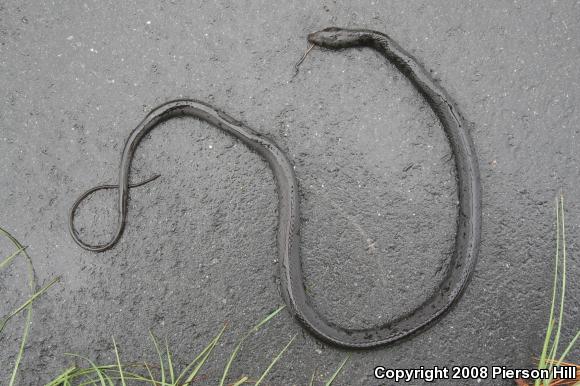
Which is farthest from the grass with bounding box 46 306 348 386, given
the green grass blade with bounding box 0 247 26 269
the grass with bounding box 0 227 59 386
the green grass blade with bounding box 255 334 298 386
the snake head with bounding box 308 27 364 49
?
the snake head with bounding box 308 27 364 49

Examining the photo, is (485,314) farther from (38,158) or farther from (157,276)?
(38,158)

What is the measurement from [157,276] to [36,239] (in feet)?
2.84

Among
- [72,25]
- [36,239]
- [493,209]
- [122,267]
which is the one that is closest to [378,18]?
[493,209]

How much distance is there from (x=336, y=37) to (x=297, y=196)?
1132 mm

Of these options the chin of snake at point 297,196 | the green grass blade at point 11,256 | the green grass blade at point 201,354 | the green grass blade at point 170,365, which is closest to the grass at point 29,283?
the green grass blade at point 11,256

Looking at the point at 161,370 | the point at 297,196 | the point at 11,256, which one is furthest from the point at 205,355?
the point at 11,256

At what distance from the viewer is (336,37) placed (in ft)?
11.5

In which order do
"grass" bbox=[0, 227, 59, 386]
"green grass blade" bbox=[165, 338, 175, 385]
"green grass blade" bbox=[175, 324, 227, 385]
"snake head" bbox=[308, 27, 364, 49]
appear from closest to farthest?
"green grass blade" bbox=[165, 338, 175, 385] → "green grass blade" bbox=[175, 324, 227, 385] → "grass" bbox=[0, 227, 59, 386] → "snake head" bbox=[308, 27, 364, 49]

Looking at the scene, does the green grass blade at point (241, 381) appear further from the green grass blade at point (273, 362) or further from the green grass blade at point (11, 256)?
the green grass blade at point (11, 256)

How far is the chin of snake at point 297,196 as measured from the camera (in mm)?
3359

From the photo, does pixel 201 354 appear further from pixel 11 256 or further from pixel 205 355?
pixel 11 256

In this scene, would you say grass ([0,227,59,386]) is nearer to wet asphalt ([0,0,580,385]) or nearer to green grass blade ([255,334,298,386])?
wet asphalt ([0,0,580,385])

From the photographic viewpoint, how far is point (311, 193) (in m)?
3.52

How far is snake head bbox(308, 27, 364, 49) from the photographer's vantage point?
3.50m
